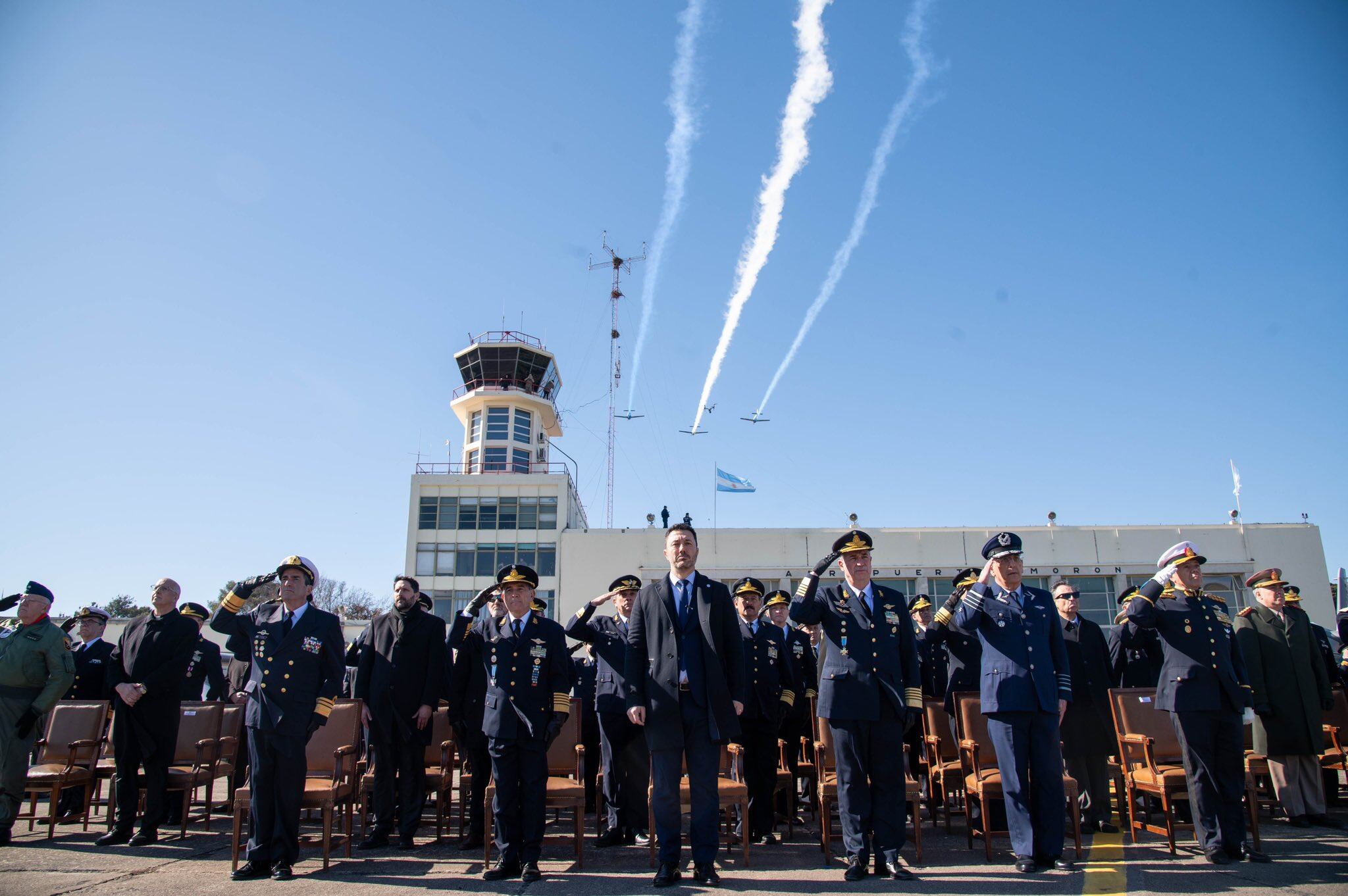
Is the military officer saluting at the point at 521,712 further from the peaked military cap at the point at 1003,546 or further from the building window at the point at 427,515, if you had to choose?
the building window at the point at 427,515

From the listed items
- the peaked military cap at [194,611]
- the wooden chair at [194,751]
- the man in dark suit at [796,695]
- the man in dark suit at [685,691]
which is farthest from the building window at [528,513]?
the man in dark suit at [685,691]

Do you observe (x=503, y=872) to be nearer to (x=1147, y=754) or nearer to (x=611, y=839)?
(x=611, y=839)

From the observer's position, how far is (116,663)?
7875mm

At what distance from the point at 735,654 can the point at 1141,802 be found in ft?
18.0

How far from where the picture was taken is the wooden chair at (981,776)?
18.9 feet

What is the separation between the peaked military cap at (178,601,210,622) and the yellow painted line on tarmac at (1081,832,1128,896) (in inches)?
290

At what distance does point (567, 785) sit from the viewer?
6.13m

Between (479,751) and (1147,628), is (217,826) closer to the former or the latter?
(479,751)

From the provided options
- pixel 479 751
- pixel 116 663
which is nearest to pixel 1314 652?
pixel 479 751

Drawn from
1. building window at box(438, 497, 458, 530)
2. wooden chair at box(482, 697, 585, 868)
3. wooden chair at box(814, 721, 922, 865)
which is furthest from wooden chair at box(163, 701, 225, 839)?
building window at box(438, 497, 458, 530)

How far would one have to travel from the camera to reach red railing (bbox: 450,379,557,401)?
4730cm

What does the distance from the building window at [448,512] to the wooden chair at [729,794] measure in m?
36.2

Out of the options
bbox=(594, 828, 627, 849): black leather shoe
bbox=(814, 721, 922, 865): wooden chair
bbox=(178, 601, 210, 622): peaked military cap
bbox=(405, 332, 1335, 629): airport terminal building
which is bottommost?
bbox=(594, 828, 627, 849): black leather shoe

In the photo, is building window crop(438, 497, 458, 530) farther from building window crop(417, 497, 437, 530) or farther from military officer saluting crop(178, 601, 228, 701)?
military officer saluting crop(178, 601, 228, 701)
